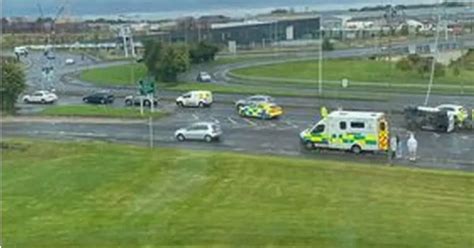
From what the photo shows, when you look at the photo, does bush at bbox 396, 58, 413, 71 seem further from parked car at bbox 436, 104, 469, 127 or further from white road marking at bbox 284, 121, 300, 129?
white road marking at bbox 284, 121, 300, 129

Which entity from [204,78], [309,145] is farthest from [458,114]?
[204,78]

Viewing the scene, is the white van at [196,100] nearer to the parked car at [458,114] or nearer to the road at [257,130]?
the road at [257,130]

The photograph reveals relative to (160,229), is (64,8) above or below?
above

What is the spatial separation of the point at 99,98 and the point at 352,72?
11664mm

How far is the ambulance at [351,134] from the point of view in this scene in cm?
1552

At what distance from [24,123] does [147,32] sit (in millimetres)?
25726

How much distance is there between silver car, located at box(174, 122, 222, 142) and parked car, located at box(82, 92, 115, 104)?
916 cm

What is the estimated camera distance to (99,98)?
27016mm

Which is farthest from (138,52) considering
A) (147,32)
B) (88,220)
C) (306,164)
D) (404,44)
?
(88,220)

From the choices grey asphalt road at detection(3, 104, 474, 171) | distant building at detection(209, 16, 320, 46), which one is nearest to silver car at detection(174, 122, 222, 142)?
grey asphalt road at detection(3, 104, 474, 171)

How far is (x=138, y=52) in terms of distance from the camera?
3794cm

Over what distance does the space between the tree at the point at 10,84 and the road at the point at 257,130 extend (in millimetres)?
716

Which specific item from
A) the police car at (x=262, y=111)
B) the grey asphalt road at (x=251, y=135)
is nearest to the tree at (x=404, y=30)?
the grey asphalt road at (x=251, y=135)

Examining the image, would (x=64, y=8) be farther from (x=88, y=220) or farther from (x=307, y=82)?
(x=88, y=220)
